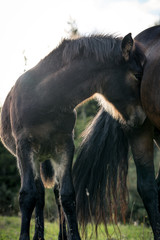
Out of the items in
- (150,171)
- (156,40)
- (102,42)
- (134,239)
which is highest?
(102,42)

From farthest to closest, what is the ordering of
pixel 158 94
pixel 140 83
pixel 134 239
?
pixel 134 239
pixel 140 83
pixel 158 94

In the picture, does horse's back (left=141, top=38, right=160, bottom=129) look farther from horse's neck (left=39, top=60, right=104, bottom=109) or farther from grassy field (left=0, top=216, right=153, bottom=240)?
grassy field (left=0, top=216, right=153, bottom=240)

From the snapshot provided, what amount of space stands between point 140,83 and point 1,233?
3.51 meters

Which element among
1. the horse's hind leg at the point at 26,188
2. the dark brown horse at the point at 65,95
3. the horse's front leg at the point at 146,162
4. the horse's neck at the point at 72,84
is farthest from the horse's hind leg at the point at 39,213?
the horse's front leg at the point at 146,162

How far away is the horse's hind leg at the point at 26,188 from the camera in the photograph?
357 centimetres

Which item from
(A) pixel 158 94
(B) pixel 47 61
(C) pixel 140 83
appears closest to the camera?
(A) pixel 158 94

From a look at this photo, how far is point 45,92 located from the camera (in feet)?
12.6

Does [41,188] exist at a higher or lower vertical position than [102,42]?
lower

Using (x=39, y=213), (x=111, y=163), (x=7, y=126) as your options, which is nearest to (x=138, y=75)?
(x=111, y=163)

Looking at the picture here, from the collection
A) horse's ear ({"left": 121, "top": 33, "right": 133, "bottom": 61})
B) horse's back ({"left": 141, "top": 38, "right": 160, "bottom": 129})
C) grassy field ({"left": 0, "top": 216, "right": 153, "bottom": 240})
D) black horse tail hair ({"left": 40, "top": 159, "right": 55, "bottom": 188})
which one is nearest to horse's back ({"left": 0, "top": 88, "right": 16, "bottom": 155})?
black horse tail hair ({"left": 40, "top": 159, "right": 55, "bottom": 188})

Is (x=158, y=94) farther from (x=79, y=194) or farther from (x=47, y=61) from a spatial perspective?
(x=79, y=194)

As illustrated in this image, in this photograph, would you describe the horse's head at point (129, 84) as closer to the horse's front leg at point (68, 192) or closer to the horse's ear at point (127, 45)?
the horse's ear at point (127, 45)

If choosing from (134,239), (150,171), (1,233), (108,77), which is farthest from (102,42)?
(1,233)

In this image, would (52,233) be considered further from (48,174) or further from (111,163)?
(111,163)
